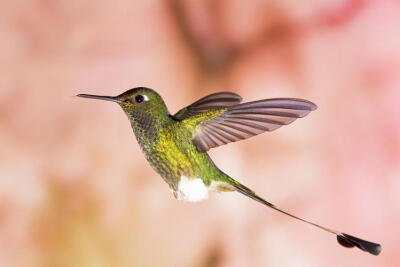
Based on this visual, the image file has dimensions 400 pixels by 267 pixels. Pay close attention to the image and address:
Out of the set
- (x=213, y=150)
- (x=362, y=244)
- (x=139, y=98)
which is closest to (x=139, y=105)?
(x=139, y=98)

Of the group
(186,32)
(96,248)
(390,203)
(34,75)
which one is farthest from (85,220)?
(390,203)

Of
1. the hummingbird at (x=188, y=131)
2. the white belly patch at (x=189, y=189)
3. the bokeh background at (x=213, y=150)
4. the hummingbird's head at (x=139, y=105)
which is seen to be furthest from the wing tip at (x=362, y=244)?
the hummingbird's head at (x=139, y=105)

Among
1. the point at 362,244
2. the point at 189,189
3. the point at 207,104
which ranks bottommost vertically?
the point at 362,244

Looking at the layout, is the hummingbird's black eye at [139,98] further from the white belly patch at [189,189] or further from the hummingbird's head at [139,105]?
the white belly patch at [189,189]

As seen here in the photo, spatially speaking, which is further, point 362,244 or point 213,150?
point 213,150

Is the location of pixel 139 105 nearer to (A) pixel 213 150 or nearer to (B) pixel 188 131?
(B) pixel 188 131

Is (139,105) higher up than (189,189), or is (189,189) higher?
(139,105)

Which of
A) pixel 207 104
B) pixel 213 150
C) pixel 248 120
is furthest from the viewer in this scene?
pixel 213 150

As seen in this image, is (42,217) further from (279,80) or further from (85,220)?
(279,80)

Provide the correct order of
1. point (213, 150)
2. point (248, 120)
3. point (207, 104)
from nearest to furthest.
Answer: point (248, 120)
point (207, 104)
point (213, 150)
